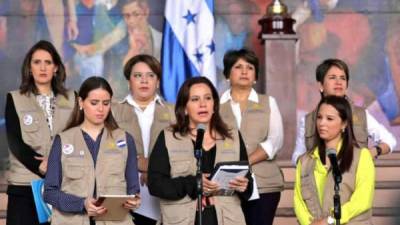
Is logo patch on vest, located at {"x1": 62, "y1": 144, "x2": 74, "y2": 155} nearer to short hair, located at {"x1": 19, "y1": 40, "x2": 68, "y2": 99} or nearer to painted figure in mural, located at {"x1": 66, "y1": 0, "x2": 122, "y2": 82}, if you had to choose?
short hair, located at {"x1": 19, "y1": 40, "x2": 68, "y2": 99}

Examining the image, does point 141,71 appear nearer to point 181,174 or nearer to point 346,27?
point 181,174

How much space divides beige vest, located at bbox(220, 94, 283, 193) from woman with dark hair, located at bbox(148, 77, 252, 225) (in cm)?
51

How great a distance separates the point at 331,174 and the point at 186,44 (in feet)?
14.5

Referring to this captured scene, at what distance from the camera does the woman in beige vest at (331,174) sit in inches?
211

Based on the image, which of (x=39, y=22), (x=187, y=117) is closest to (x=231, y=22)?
(x=39, y=22)

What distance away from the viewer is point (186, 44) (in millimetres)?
9602

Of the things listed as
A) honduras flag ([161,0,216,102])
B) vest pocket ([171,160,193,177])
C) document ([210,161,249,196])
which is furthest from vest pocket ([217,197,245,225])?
honduras flag ([161,0,216,102])

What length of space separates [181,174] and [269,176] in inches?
34.5

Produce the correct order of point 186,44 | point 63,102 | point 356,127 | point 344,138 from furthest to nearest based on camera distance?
point 186,44, point 356,127, point 63,102, point 344,138

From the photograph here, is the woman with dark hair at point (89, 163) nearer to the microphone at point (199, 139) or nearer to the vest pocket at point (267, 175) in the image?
the microphone at point (199, 139)

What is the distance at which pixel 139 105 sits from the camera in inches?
245

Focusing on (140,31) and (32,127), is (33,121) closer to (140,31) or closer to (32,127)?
(32,127)

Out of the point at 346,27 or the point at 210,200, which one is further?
the point at 346,27

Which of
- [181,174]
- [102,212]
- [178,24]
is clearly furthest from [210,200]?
[178,24]
